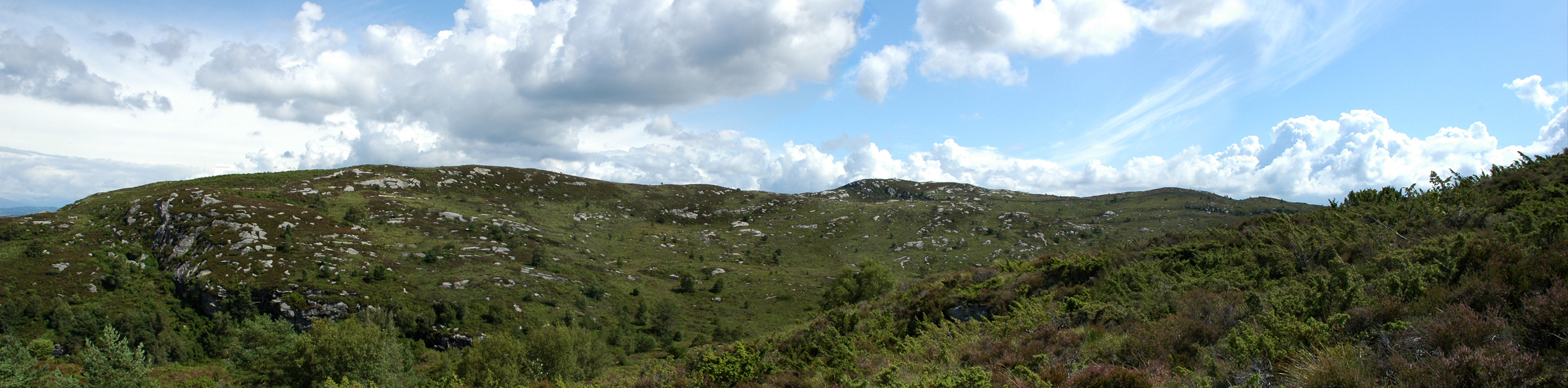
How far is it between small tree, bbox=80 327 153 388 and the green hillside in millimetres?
829

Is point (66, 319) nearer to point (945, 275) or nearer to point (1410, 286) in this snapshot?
point (945, 275)

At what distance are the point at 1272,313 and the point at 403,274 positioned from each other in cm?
7285

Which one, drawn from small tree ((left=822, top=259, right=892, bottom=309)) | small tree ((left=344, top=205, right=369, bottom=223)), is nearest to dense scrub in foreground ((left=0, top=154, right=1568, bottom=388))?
small tree ((left=822, top=259, right=892, bottom=309))

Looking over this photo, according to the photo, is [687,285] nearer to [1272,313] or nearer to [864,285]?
[864,285]

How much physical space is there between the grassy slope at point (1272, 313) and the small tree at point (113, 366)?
3441 centimetres

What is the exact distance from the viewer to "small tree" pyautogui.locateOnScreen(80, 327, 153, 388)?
2670 cm

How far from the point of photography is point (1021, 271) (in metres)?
23.9

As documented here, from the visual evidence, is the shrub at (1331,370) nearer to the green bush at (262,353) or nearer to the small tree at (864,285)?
the green bush at (262,353)

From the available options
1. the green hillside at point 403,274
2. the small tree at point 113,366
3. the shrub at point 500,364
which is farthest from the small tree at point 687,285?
the small tree at point 113,366

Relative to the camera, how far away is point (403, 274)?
5884 centimetres

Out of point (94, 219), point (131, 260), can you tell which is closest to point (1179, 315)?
point (131, 260)

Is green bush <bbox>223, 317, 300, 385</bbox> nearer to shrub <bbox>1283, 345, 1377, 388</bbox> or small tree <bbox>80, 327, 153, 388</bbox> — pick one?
small tree <bbox>80, 327, 153, 388</bbox>

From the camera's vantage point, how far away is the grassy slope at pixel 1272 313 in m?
6.90

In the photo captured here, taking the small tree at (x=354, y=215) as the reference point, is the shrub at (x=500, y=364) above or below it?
below
